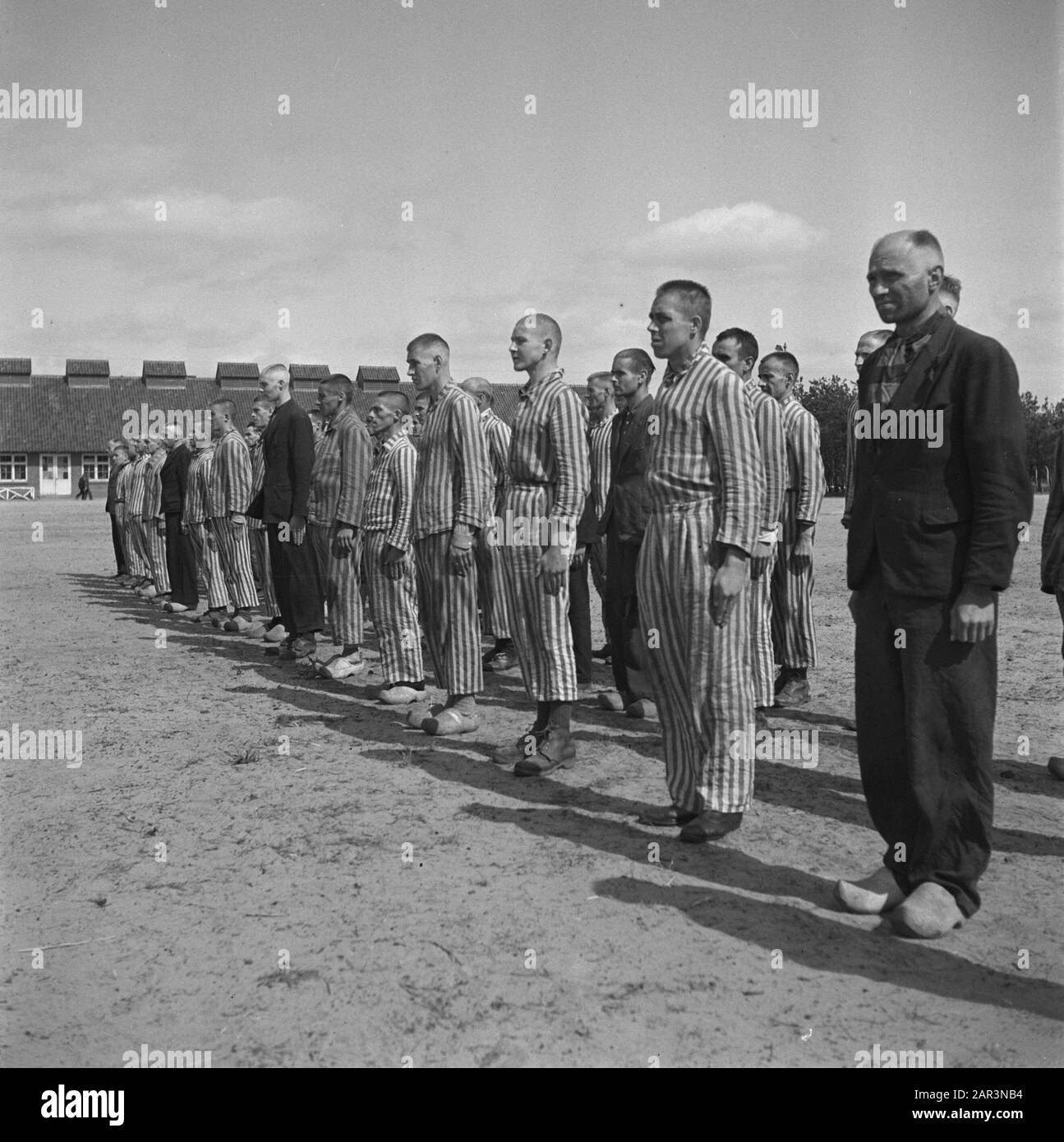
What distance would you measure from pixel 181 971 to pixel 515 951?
3.54 ft

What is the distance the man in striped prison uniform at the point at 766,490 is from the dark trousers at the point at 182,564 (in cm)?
935

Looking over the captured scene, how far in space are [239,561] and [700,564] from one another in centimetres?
873

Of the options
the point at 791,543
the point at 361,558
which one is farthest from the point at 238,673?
the point at 791,543

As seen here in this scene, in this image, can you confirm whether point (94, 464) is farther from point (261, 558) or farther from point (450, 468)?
point (450, 468)

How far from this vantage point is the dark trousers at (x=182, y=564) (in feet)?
49.3

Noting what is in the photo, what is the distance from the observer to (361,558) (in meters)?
8.94

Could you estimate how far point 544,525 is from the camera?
20.4 feet

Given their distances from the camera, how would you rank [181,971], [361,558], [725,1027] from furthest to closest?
[361,558]
[181,971]
[725,1027]

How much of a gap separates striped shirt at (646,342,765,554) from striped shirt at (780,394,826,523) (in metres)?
2.77

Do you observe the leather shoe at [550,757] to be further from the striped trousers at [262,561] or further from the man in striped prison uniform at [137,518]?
the man in striped prison uniform at [137,518]

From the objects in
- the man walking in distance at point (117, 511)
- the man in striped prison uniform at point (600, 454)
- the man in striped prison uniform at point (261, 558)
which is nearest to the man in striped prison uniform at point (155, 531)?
the man walking in distance at point (117, 511)

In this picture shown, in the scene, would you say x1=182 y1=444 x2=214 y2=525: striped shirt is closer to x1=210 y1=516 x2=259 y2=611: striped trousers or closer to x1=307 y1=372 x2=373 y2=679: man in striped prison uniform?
x1=210 y1=516 x2=259 y2=611: striped trousers

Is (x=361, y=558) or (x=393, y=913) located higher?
(x=361, y=558)
